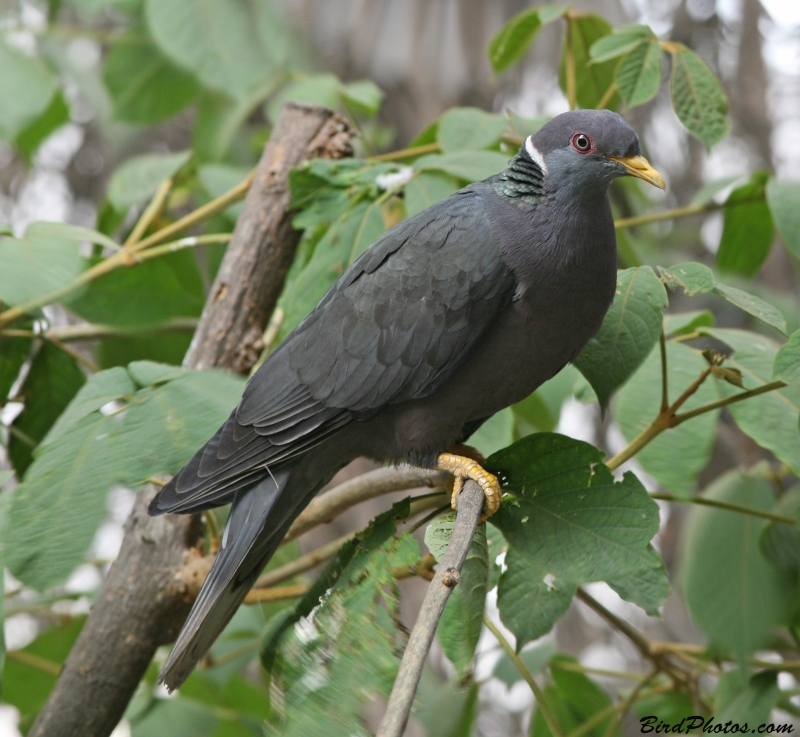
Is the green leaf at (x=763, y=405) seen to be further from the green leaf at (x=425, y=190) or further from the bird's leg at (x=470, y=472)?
the green leaf at (x=425, y=190)

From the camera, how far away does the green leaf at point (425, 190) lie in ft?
7.47

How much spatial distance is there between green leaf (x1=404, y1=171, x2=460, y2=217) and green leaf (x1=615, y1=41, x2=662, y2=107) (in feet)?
1.62

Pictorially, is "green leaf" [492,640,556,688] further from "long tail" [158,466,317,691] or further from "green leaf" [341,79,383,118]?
"green leaf" [341,79,383,118]

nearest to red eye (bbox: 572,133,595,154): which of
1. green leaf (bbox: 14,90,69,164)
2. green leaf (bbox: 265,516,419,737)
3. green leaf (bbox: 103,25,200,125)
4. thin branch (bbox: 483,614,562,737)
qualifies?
green leaf (bbox: 265,516,419,737)

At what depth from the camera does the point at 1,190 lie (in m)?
6.03

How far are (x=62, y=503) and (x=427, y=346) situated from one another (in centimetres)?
85

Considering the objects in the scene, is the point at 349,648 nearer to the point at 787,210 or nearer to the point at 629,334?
the point at 629,334

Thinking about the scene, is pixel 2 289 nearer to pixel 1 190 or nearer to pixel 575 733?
pixel 575 733

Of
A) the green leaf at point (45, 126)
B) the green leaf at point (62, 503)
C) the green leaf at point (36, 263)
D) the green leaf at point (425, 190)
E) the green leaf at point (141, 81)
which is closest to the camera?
the green leaf at point (62, 503)

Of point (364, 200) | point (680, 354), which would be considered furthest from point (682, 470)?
point (364, 200)

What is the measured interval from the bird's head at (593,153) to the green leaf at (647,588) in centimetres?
83

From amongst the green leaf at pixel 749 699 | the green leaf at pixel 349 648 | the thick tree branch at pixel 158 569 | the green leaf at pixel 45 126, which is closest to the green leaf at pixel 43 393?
the thick tree branch at pixel 158 569

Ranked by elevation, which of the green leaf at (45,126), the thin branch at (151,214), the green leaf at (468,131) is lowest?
the thin branch at (151,214)

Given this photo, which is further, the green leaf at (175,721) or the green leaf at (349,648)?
the green leaf at (175,721)
